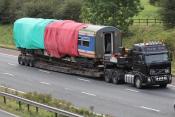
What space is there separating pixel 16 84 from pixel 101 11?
19.1 m

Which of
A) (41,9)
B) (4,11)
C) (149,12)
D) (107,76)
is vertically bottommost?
(107,76)

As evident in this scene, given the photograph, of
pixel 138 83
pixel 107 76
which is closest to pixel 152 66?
pixel 138 83

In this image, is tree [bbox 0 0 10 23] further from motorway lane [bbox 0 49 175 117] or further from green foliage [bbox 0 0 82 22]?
motorway lane [bbox 0 49 175 117]

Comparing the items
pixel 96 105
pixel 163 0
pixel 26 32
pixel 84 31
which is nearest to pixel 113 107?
pixel 96 105

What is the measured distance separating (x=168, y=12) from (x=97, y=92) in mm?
18965

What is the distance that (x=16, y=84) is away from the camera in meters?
35.3

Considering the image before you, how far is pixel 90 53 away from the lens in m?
37.9

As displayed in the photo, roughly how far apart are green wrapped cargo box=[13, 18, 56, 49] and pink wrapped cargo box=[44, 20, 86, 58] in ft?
2.84

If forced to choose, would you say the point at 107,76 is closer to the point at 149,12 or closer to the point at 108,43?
the point at 108,43

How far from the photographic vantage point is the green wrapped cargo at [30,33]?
44.4m

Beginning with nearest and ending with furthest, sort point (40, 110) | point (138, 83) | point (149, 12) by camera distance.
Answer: point (40, 110)
point (138, 83)
point (149, 12)

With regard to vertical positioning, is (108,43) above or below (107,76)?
above

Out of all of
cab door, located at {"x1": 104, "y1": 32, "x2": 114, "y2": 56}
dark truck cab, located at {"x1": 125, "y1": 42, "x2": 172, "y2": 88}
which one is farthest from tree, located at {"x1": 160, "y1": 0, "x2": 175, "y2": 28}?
dark truck cab, located at {"x1": 125, "y1": 42, "x2": 172, "y2": 88}

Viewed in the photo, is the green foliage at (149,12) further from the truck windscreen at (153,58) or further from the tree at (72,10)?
the truck windscreen at (153,58)
